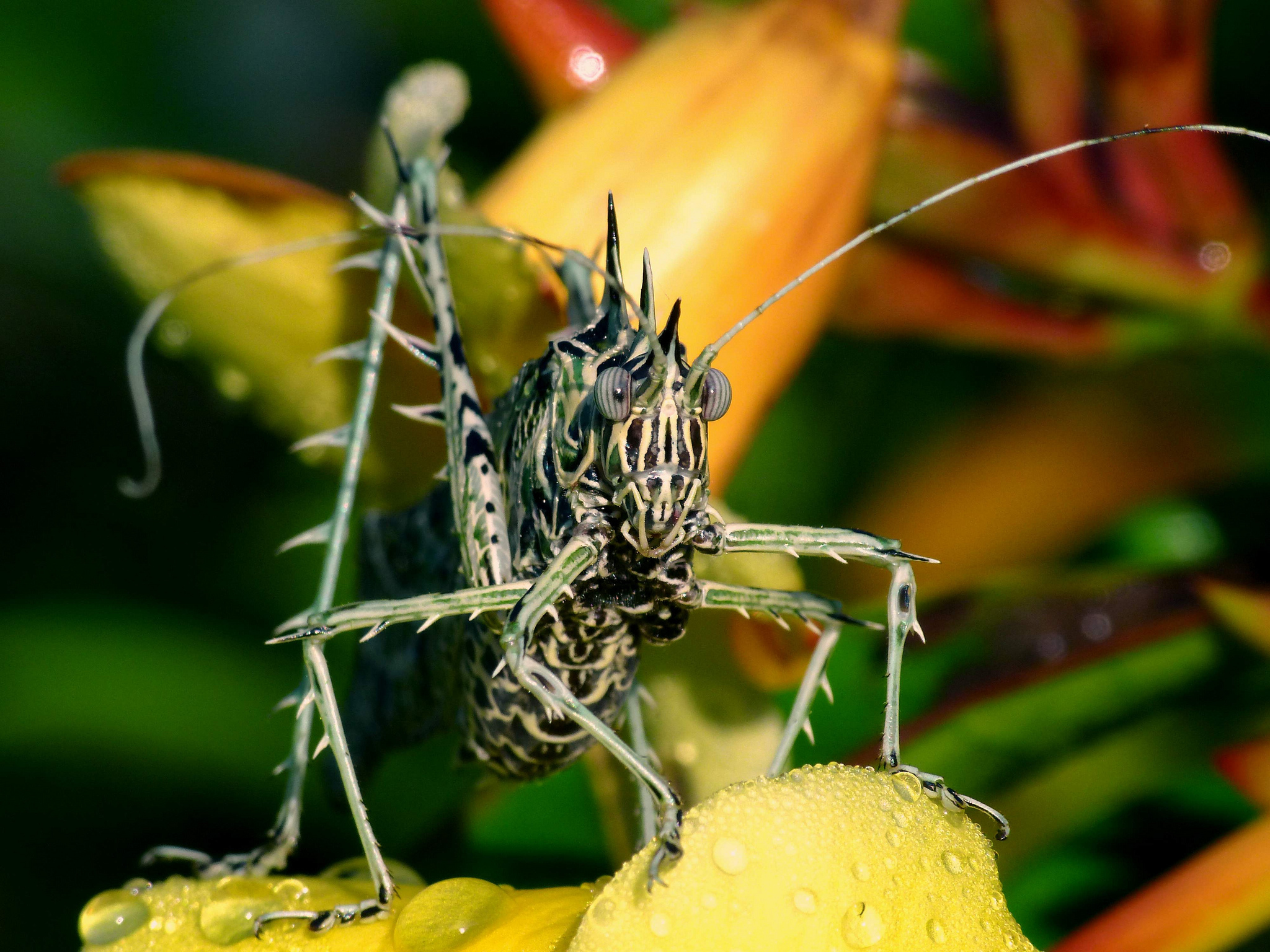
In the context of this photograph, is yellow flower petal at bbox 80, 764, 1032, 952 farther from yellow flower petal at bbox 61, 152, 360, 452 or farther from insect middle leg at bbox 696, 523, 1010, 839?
yellow flower petal at bbox 61, 152, 360, 452

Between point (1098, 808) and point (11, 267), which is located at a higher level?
point (11, 267)

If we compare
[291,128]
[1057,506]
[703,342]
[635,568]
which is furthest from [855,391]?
[291,128]

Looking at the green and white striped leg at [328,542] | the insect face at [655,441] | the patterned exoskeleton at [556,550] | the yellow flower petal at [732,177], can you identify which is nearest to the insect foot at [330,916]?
the patterned exoskeleton at [556,550]

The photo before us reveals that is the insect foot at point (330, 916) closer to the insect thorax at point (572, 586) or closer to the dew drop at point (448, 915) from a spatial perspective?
the dew drop at point (448, 915)

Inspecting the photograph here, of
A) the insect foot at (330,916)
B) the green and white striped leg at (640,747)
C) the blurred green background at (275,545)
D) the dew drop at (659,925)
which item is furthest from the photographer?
the blurred green background at (275,545)

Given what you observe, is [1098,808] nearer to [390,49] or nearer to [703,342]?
[703,342]
